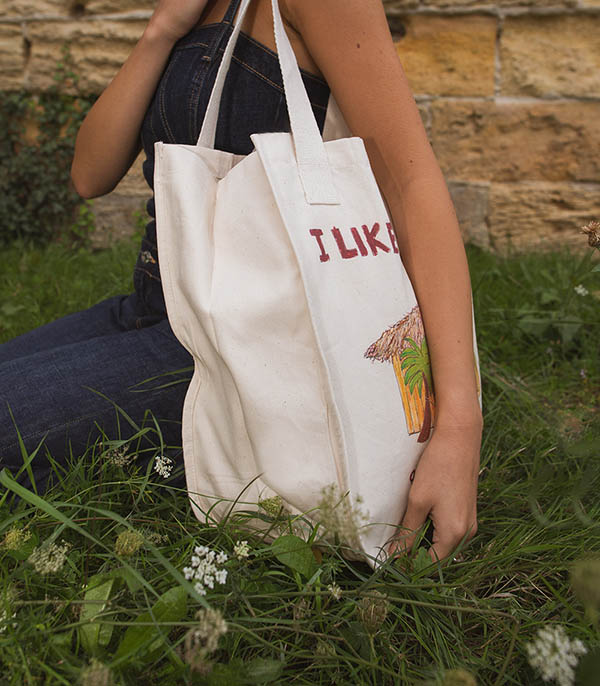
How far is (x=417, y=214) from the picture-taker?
1.08 metres

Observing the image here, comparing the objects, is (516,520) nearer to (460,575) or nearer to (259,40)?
(460,575)

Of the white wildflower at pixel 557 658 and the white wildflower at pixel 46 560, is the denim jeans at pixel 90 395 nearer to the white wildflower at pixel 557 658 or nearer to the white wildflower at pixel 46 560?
the white wildflower at pixel 46 560

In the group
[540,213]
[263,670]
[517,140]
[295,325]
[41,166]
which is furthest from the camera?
[41,166]

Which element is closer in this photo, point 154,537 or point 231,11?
point 154,537

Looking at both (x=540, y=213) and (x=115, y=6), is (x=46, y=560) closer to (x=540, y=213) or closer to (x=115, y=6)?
(x=540, y=213)

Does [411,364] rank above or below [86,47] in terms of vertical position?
below

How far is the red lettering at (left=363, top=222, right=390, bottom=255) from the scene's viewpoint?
3.28 ft

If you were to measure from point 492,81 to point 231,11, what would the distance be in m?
2.13

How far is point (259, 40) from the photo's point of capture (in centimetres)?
120

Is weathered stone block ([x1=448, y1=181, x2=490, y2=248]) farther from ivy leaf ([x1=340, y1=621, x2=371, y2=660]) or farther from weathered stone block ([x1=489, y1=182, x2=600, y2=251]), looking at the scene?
ivy leaf ([x1=340, y1=621, x2=371, y2=660])

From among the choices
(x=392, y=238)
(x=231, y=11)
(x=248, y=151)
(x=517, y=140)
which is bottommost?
(x=517, y=140)

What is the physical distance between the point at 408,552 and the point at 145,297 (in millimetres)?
885

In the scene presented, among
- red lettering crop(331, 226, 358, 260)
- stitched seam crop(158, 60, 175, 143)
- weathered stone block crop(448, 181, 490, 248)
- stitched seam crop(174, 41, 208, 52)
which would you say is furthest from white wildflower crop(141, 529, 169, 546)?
weathered stone block crop(448, 181, 490, 248)

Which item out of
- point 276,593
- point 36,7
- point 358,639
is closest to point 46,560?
point 276,593
